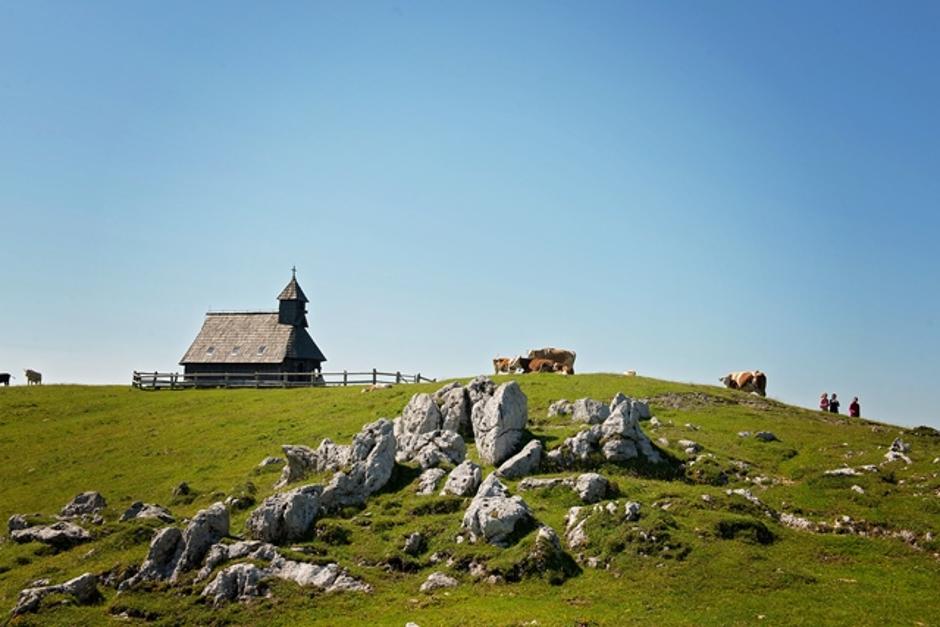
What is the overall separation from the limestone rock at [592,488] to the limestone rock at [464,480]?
15.6 ft

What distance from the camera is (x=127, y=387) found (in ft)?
266

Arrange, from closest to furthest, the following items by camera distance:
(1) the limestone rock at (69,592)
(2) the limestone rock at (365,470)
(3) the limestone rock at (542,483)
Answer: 1. (1) the limestone rock at (69,592)
2. (3) the limestone rock at (542,483)
3. (2) the limestone rock at (365,470)

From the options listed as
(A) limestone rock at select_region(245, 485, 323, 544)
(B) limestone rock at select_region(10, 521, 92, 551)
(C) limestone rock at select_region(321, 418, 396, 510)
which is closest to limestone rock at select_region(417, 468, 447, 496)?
(C) limestone rock at select_region(321, 418, 396, 510)

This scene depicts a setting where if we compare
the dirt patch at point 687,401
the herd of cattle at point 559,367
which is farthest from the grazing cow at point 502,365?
the dirt patch at point 687,401

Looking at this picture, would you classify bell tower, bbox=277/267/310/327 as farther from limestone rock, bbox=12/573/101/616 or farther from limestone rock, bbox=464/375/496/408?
limestone rock, bbox=12/573/101/616

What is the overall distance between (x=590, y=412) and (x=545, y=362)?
911 inches

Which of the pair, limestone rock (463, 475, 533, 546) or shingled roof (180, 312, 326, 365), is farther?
shingled roof (180, 312, 326, 365)

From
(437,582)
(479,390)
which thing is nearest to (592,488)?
(437,582)

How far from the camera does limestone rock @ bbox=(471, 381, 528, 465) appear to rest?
133 ft

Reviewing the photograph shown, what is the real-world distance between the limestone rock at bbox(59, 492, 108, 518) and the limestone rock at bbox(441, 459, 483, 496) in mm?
18703

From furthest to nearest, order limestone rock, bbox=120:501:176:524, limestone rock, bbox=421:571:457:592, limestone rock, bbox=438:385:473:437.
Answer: limestone rock, bbox=438:385:473:437, limestone rock, bbox=120:501:176:524, limestone rock, bbox=421:571:457:592

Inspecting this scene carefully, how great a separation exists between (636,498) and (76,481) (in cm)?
3558

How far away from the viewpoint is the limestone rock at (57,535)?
116ft

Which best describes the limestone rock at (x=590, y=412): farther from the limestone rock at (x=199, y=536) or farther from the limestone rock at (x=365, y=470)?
the limestone rock at (x=199, y=536)
